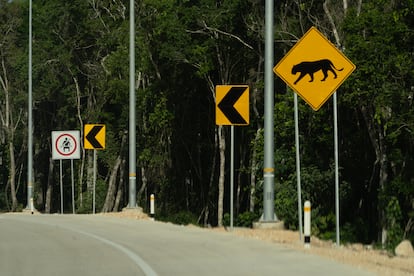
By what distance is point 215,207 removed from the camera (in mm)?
55375

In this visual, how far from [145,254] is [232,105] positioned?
5.17m

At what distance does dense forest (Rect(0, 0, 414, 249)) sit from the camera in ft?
108

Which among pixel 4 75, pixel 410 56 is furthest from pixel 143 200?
pixel 410 56

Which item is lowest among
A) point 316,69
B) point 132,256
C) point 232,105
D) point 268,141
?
point 132,256

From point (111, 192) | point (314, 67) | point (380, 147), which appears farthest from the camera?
point (111, 192)

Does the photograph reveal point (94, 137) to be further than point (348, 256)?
Yes

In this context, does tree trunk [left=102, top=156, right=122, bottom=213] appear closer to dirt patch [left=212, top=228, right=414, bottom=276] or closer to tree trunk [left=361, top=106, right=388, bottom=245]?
tree trunk [left=361, top=106, right=388, bottom=245]

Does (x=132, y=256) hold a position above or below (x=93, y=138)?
below

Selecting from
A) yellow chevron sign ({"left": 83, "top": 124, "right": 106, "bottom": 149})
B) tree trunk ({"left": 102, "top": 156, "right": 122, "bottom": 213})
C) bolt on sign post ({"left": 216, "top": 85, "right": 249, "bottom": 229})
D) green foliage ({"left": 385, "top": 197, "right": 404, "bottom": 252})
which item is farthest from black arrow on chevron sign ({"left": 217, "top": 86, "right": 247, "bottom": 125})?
tree trunk ({"left": 102, "top": 156, "right": 122, "bottom": 213})

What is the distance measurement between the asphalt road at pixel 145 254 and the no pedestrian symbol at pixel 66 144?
861cm

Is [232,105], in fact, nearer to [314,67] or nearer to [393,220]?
[314,67]

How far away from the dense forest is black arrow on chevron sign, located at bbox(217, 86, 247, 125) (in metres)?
13.4

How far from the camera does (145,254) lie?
15.6 meters

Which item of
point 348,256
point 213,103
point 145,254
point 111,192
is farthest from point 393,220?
point 111,192
